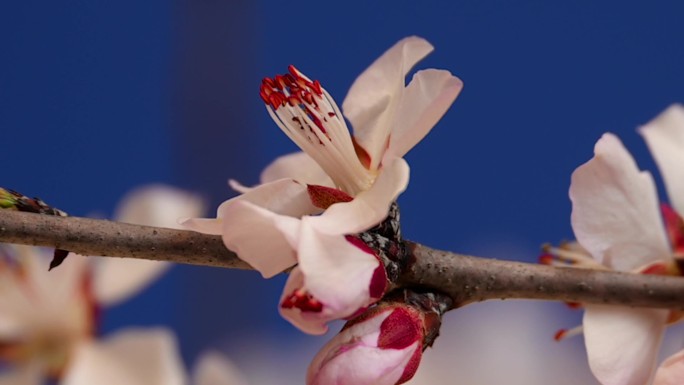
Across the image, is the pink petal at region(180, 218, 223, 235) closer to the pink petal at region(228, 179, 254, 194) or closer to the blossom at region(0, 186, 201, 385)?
the pink petal at region(228, 179, 254, 194)

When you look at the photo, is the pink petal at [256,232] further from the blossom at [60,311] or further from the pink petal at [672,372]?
the blossom at [60,311]

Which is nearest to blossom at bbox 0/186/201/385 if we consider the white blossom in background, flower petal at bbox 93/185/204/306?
flower petal at bbox 93/185/204/306

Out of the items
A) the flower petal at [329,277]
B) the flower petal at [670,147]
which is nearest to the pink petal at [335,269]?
the flower petal at [329,277]

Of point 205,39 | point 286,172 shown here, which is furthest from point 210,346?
point 286,172

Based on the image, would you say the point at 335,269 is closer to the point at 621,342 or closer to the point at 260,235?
the point at 260,235

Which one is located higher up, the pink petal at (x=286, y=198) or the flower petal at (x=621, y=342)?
the pink petal at (x=286, y=198)

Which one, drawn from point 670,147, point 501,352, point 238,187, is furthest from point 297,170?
point 501,352

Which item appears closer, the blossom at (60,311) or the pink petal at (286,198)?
the pink petal at (286,198)
